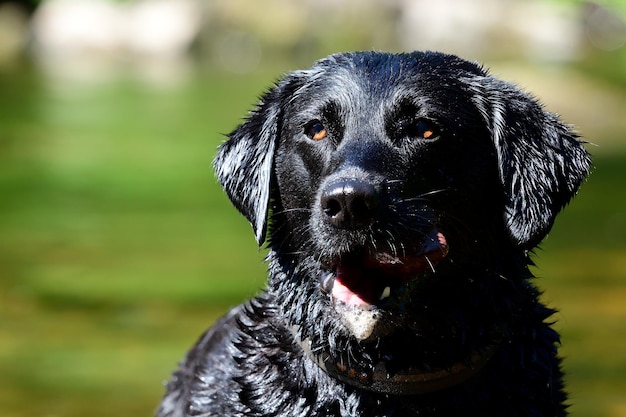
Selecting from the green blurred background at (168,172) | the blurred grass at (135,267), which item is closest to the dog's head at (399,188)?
the green blurred background at (168,172)

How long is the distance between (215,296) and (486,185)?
5106 millimetres

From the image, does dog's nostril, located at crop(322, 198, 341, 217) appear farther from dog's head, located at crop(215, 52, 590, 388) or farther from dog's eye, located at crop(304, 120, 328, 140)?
dog's eye, located at crop(304, 120, 328, 140)

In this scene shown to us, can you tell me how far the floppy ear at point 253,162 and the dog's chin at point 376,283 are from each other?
0.47 metres

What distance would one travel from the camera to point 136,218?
1208 cm

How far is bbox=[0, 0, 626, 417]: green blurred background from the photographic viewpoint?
776 centimetres

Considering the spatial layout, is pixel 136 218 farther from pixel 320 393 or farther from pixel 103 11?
pixel 103 11

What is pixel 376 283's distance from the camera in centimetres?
408

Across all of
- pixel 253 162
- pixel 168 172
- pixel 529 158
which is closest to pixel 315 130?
pixel 253 162

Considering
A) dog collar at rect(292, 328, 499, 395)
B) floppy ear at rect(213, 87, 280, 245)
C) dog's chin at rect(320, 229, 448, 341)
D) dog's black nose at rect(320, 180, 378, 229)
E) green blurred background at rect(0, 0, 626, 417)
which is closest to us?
dog's black nose at rect(320, 180, 378, 229)

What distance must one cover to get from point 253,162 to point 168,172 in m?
10.3

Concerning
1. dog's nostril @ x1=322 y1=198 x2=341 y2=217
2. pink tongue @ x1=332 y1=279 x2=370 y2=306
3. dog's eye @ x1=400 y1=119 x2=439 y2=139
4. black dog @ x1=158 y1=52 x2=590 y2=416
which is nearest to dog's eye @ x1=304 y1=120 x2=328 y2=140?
black dog @ x1=158 y1=52 x2=590 y2=416

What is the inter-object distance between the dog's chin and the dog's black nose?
0.16 meters

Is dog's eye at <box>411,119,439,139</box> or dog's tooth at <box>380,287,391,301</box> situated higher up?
dog's eye at <box>411,119,439,139</box>

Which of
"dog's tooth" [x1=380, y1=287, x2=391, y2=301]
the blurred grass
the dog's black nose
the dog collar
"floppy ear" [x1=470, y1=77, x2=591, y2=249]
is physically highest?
the blurred grass
